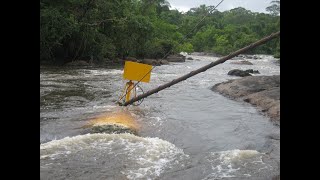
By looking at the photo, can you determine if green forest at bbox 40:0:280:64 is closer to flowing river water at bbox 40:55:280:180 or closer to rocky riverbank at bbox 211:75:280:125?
rocky riverbank at bbox 211:75:280:125

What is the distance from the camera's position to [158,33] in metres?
42.4

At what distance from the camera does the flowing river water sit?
466 cm

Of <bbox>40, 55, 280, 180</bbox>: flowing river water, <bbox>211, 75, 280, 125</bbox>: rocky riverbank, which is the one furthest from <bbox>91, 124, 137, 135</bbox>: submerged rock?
<bbox>211, 75, 280, 125</bbox>: rocky riverbank

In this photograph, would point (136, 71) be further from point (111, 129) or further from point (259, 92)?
point (259, 92)

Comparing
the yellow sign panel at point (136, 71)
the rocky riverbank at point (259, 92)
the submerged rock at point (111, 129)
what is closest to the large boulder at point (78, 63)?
the rocky riverbank at point (259, 92)

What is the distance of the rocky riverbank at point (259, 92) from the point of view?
9086 millimetres

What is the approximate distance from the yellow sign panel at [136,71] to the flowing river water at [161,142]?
1016 mm

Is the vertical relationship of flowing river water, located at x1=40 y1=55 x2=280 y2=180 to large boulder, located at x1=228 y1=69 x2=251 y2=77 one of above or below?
below

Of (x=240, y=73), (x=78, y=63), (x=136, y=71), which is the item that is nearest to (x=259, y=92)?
(x=136, y=71)

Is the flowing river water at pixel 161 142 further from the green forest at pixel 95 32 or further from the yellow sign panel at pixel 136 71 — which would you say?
the green forest at pixel 95 32

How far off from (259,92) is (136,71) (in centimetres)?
514

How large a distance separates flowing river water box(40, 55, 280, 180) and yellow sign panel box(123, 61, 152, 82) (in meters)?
1.02
